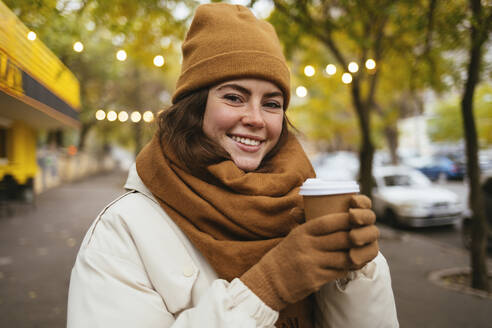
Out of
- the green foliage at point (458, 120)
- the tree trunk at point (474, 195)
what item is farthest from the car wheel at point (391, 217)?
the green foliage at point (458, 120)

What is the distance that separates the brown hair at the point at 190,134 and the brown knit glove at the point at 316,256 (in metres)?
0.58

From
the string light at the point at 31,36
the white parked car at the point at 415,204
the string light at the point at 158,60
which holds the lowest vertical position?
the white parked car at the point at 415,204

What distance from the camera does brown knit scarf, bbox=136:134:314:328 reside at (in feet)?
4.67

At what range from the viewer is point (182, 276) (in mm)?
1387

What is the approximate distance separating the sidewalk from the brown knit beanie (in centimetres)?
407

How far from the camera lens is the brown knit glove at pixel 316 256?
1.17 m

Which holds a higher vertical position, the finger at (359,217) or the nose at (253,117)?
the nose at (253,117)

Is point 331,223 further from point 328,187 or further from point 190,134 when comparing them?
point 190,134

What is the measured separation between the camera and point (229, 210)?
147 cm

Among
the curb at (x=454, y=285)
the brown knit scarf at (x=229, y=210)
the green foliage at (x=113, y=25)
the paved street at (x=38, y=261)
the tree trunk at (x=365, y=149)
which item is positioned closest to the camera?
the brown knit scarf at (x=229, y=210)

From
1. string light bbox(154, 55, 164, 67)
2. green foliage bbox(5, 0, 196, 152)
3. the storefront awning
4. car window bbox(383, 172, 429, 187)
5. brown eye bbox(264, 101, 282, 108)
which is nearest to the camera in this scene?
brown eye bbox(264, 101, 282, 108)

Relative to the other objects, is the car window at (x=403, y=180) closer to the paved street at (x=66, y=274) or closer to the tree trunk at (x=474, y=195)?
the paved street at (x=66, y=274)

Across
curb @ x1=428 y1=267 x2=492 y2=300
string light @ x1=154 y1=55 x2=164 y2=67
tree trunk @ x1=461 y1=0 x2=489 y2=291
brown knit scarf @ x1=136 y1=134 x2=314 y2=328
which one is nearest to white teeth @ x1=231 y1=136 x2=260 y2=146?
brown knit scarf @ x1=136 y1=134 x2=314 y2=328

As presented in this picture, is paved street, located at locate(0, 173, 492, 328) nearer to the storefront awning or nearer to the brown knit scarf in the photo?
the storefront awning
